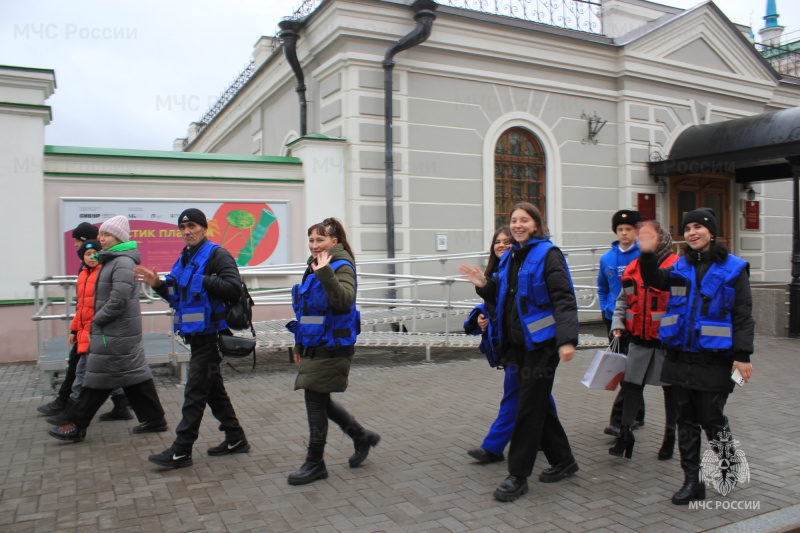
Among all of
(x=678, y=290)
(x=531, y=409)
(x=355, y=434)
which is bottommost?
(x=355, y=434)

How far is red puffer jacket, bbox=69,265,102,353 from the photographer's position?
17.6ft

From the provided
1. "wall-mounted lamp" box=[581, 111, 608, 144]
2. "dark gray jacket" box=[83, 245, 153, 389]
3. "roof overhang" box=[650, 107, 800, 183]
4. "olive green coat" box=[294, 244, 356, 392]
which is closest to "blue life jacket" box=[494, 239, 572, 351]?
"olive green coat" box=[294, 244, 356, 392]

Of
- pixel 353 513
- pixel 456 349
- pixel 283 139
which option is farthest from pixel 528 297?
pixel 283 139

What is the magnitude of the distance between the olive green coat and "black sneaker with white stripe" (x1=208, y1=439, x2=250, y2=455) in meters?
0.93

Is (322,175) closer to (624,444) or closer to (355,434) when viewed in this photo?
(355,434)

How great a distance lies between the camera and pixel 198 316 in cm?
449

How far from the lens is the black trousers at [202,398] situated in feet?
14.5

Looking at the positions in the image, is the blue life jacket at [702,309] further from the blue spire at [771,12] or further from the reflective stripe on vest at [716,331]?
the blue spire at [771,12]

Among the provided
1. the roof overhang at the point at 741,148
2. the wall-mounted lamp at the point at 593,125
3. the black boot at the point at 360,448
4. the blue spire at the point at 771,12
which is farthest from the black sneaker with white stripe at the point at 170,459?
the blue spire at the point at 771,12

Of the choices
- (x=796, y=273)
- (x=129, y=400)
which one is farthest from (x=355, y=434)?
(x=796, y=273)

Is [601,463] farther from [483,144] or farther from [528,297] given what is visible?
[483,144]

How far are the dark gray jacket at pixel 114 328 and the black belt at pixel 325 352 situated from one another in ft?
5.72

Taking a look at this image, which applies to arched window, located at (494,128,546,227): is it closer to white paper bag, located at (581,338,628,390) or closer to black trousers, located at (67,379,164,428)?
white paper bag, located at (581,338,628,390)

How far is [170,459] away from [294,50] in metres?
8.68
